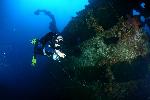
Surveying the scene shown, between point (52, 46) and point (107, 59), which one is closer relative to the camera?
point (107, 59)

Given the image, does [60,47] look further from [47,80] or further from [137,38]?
[47,80]

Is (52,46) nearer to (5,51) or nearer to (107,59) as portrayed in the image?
(107,59)

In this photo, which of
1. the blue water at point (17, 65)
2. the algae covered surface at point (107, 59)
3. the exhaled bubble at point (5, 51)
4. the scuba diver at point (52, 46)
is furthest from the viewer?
the exhaled bubble at point (5, 51)

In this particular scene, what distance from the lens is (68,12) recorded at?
155 feet

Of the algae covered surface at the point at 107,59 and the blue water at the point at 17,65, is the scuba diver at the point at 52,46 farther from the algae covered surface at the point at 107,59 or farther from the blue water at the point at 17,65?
the blue water at the point at 17,65

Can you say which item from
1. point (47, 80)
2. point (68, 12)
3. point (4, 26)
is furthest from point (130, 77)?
point (68, 12)

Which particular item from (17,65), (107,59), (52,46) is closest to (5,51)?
(17,65)

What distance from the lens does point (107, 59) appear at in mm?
7043

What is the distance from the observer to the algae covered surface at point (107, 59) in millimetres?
6836

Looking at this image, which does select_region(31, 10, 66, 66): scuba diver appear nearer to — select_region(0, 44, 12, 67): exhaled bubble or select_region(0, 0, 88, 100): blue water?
select_region(0, 0, 88, 100): blue water

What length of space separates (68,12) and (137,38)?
4073cm

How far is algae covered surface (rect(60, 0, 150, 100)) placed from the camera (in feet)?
22.4

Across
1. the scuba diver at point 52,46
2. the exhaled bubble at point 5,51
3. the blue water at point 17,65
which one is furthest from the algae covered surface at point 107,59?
the exhaled bubble at point 5,51

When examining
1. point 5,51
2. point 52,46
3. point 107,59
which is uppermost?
point 5,51
